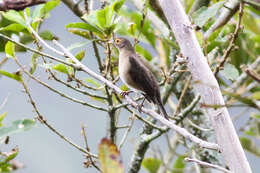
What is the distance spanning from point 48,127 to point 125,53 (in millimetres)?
1056

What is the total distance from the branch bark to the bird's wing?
54.5 inches

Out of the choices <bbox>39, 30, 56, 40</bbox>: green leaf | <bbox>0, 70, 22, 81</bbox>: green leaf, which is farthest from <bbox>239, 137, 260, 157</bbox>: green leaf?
<bbox>39, 30, 56, 40</bbox>: green leaf

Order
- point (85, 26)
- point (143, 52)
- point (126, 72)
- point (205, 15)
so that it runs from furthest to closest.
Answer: point (143, 52)
point (126, 72)
point (85, 26)
point (205, 15)

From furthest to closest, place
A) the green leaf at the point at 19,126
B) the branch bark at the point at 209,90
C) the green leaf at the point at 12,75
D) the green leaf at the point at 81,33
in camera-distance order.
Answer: the green leaf at the point at 81,33 → the green leaf at the point at 12,75 → the green leaf at the point at 19,126 → the branch bark at the point at 209,90

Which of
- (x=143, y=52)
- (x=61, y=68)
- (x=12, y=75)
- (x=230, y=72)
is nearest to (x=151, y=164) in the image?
(x=143, y=52)

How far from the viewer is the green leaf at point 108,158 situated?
1.99 feet

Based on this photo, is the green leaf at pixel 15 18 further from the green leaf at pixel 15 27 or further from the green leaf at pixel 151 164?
the green leaf at pixel 151 164

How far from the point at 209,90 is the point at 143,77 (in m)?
1.60

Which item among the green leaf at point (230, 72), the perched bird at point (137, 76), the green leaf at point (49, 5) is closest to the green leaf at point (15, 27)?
the green leaf at point (49, 5)

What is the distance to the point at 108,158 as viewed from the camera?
606mm

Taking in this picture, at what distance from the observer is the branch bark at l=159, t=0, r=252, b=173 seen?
1.11 metres

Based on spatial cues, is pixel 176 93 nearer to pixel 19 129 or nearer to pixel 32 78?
pixel 32 78

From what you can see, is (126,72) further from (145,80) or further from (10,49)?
(10,49)

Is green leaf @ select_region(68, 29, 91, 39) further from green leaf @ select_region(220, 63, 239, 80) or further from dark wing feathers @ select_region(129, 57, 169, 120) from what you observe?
green leaf @ select_region(220, 63, 239, 80)
